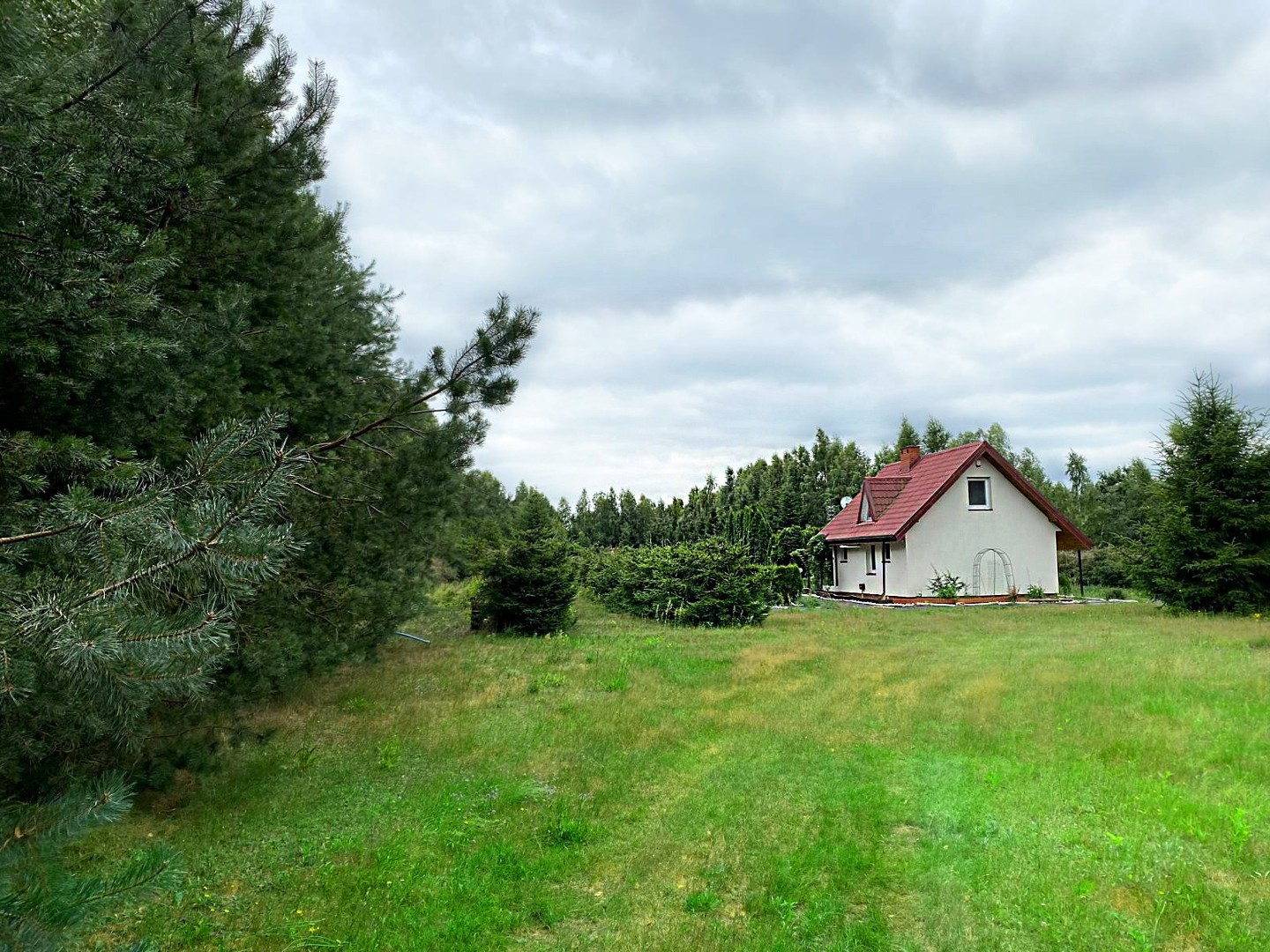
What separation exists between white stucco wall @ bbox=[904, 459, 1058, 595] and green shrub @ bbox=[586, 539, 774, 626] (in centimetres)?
636

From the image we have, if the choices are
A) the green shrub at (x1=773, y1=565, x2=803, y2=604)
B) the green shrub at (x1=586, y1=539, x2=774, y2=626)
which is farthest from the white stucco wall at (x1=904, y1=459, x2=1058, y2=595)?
the green shrub at (x1=586, y1=539, x2=774, y2=626)

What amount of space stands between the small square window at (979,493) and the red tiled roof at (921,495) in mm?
698

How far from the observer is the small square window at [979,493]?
986 inches

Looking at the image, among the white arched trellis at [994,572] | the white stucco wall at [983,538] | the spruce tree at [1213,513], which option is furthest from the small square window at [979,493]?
the spruce tree at [1213,513]

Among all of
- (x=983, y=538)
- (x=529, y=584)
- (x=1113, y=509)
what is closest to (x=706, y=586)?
(x=529, y=584)

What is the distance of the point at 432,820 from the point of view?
5.88 meters

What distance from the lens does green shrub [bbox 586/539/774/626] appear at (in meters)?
19.3

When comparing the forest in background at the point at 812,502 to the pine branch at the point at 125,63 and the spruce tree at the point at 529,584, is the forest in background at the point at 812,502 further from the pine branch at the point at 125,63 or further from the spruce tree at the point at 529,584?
the pine branch at the point at 125,63

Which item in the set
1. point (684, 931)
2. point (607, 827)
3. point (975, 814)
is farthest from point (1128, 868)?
point (607, 827)

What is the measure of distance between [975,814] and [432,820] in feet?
14.3

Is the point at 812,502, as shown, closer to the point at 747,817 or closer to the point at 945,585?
the point at 945,585

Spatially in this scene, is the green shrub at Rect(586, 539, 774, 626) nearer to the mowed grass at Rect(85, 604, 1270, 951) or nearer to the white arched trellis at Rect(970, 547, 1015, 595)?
the white arched trellis at Rect(970, 547, 1015, 595)

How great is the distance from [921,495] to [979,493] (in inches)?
77.2

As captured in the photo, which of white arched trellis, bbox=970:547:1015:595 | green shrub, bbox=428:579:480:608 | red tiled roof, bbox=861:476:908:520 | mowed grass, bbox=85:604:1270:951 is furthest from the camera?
red tiled roof, bbox=861:476:908:520
